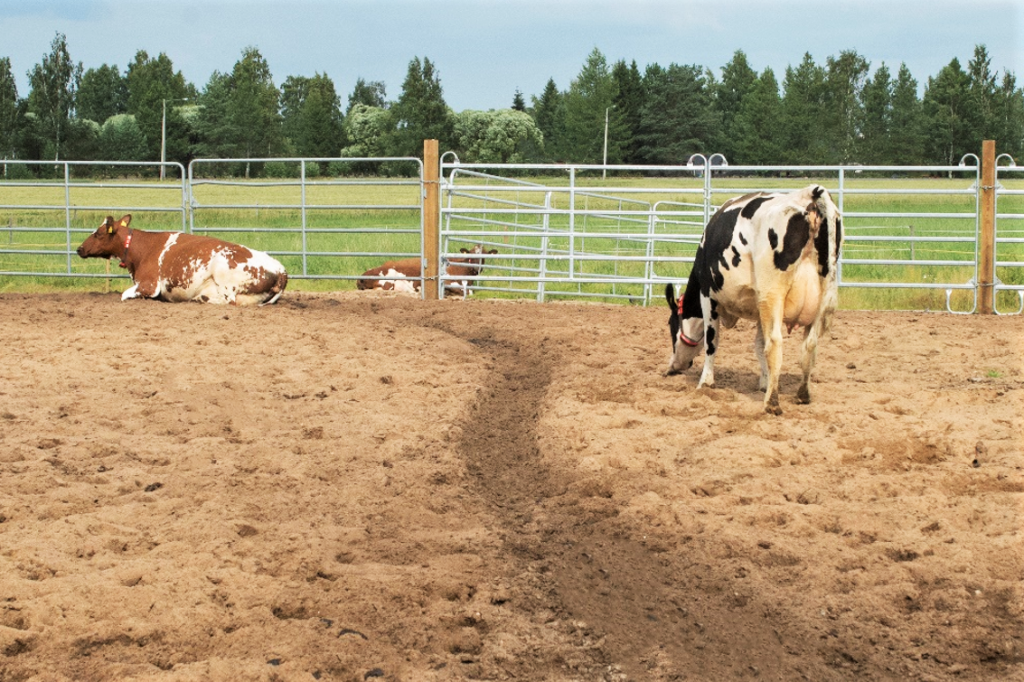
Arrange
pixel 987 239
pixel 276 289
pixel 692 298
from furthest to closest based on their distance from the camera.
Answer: pixel 987 239 < pixel 276 289 < pixel 692 298

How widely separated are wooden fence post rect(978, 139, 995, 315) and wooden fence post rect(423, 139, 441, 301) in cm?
602

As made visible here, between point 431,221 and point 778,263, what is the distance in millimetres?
6828

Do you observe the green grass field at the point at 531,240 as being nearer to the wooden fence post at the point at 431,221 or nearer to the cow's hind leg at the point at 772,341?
the wooden fence post at the point at 431,221

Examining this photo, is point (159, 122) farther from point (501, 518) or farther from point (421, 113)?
point (501, 518)

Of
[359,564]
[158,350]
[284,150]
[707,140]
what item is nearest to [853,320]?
[158,350]

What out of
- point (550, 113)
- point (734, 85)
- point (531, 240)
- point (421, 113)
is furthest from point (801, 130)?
point (531, 240)

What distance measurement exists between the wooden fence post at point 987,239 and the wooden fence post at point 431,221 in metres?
6.02

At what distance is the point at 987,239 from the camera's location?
11062mm

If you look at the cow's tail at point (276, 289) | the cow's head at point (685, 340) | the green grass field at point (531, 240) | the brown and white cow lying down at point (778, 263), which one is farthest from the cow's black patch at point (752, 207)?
the cow's tail at point (276, 289)

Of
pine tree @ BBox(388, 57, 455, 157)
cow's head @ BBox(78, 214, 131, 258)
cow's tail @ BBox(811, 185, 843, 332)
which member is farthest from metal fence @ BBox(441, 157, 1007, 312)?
pine tree @ BBox(388, 57, 455, 157)

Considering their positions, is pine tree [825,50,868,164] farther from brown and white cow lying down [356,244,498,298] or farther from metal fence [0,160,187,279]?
brown and white cow lying down [356,244,498,298]

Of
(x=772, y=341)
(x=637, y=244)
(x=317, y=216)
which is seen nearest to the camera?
(x=772, y=341)

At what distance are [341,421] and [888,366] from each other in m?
4.02

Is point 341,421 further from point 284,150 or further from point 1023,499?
point 284,150
